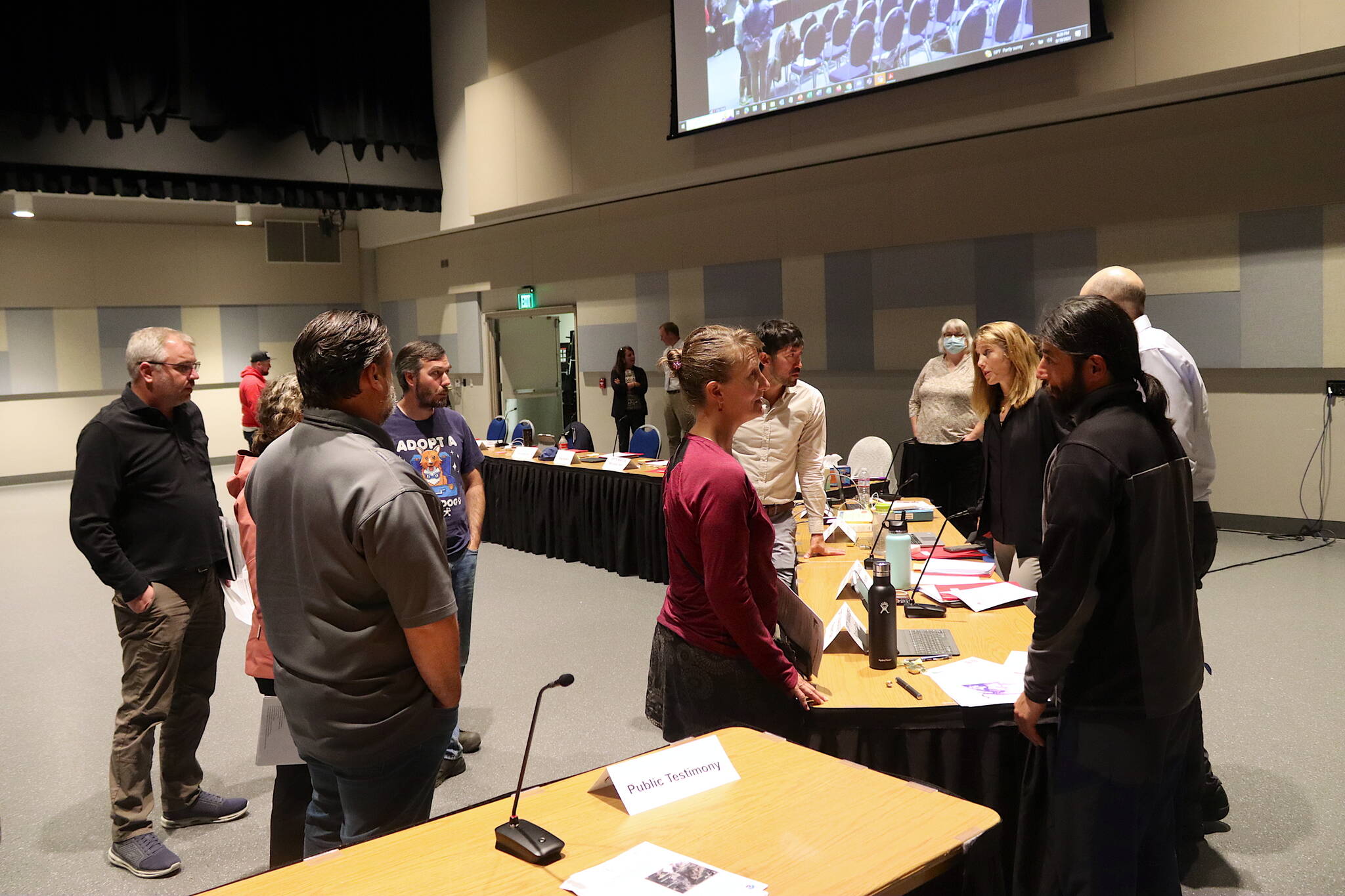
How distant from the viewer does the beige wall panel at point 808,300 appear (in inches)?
342

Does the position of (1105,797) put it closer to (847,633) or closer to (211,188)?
(847,633)

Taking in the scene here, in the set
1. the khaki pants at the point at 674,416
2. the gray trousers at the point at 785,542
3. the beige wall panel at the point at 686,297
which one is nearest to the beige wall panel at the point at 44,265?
the beige wall panel at the point at 686,297

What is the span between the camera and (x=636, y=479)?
5.95 m

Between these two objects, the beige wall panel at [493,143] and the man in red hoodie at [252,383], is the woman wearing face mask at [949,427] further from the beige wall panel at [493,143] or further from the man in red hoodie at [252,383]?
the man in red hoodie at [252,383]

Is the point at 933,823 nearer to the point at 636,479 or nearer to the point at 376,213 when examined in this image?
the point at 636,479

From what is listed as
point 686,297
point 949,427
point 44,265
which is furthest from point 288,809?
point 44,265

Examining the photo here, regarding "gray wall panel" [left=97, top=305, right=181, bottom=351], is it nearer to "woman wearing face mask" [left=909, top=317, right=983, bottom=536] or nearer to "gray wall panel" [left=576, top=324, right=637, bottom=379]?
"gray wall panel" [left=576, top=324, right=637, bottom=379]

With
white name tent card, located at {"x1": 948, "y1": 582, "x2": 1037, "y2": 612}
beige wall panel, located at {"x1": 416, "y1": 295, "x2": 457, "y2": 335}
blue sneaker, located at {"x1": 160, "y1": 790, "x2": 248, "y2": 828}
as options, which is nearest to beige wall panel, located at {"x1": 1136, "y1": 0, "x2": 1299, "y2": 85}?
white name tent card, located at {"x1": 948, "y1": 582, "x2": 1037, "y2": 612}

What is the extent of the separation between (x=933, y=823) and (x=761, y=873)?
325mm

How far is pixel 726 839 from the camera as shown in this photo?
56.0 inches

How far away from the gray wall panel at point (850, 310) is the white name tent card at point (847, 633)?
20.3ft

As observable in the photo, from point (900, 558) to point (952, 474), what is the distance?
3.60 m

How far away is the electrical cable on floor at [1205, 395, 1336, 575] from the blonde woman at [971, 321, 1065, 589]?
13.7ft

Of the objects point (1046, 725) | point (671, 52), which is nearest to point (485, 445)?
point (671, 52)
